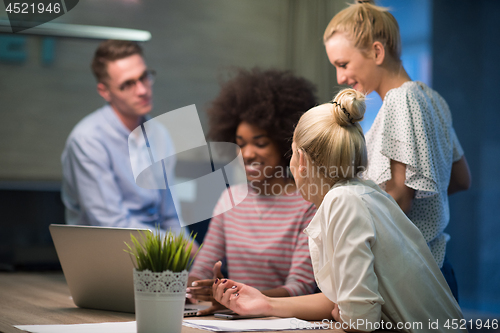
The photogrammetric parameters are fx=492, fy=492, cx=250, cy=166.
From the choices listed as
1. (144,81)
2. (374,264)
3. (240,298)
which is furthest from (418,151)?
(144,81)

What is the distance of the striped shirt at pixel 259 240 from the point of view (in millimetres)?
1620

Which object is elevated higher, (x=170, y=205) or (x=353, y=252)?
(x=353, y=252)

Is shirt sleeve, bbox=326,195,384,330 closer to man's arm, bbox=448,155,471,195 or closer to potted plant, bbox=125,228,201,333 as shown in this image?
potted plant, bbox=125,228,201,333

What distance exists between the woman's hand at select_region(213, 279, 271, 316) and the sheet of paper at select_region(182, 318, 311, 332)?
2cm

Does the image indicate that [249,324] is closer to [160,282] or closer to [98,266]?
[160,282]

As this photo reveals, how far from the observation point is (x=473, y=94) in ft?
8.89

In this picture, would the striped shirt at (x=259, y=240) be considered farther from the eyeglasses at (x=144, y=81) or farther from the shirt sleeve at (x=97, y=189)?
the eyeglasses at (x=144, y=81)

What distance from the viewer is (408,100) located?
1.30 meters

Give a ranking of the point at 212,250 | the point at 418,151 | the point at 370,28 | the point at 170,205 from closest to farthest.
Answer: the point at 418,151 < the point at 370,28 < the point at 212,250 < the point at 170,205

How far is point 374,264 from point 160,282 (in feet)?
1.24

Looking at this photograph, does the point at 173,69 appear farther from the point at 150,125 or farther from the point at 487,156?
the point at 487,156

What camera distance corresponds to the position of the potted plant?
2.55 feet

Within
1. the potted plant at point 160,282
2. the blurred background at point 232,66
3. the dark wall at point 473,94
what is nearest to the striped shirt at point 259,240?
the potted plant at point 160,282

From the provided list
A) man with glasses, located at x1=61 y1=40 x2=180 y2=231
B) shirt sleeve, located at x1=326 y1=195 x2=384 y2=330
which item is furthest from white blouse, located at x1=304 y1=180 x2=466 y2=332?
man with glasses, located at x1=61 y1=40 x2=180 y2=231
